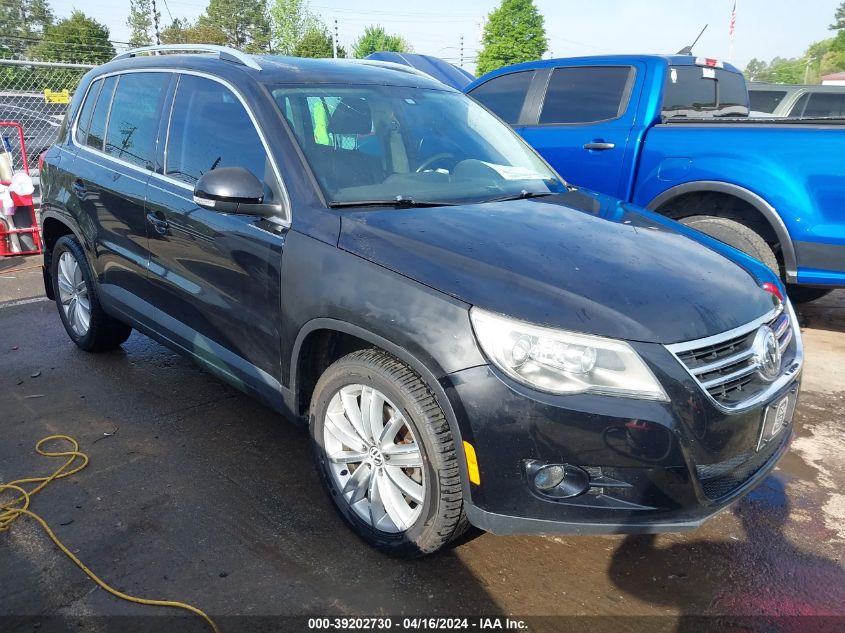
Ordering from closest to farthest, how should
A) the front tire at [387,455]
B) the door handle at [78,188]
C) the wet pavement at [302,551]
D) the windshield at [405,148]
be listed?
the front tire at [387,455] < the wet pavement at [302,551] < the windshield at [405,148] < the door handle at [78,188]

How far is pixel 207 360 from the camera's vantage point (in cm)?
354

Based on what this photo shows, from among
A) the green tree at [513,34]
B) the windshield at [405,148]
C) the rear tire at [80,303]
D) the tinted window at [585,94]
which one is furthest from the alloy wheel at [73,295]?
the green tree at [513,34]

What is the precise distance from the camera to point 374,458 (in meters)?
2.73

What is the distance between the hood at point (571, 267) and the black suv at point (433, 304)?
12 mm

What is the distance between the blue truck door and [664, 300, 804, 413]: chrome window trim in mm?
2921

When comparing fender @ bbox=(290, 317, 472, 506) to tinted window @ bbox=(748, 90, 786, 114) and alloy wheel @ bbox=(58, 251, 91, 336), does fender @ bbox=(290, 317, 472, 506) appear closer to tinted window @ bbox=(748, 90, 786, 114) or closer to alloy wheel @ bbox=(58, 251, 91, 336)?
alloy wheel @ bbox=(58, 251, 91, 336)

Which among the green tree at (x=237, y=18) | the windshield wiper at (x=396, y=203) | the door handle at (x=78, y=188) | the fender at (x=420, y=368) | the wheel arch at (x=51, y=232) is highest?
the green tree at (x=237, y=18)

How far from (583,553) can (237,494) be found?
1.55 m

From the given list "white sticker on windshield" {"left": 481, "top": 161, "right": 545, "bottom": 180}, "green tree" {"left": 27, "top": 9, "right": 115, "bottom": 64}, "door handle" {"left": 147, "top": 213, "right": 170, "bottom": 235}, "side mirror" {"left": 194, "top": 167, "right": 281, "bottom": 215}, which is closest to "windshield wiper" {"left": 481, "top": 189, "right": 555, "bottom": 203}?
"white sticker on windshield" {"left": 481, "top": 161, "right": 545, "bottom": 180}

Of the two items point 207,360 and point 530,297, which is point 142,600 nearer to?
point 207,360

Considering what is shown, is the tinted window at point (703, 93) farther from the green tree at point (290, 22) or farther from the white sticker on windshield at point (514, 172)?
the green tree at point (290, 22)

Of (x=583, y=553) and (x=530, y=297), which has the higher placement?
(x=530, y=297)

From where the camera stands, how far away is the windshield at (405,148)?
3.08 meters

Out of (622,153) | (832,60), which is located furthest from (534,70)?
(832,60)
